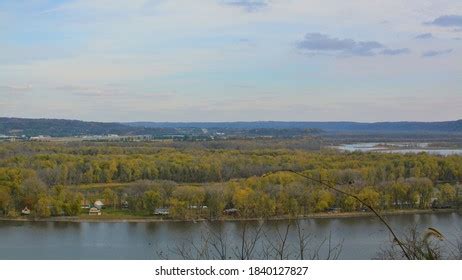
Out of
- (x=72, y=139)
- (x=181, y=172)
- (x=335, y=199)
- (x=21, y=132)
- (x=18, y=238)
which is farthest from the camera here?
(x=72, y=139)

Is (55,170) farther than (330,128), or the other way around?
(330,128)

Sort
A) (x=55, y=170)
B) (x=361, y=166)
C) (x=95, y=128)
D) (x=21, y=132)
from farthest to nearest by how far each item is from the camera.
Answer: (x=95, y=128), (x=21, y=132), (x=55, y=170), (x=361, y=166)

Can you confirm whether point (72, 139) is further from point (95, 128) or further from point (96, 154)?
point (96, 154)

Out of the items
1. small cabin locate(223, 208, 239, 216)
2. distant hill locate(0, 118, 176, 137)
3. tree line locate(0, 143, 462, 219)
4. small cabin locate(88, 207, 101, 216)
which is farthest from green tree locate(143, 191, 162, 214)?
distant hill locate(0, 118, 176, 137)

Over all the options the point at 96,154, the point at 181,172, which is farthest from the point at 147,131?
the point at 181,172

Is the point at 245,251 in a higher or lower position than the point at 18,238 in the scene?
higher

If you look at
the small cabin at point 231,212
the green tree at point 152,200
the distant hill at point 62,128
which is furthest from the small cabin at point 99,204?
the small cabin at point 231,212
